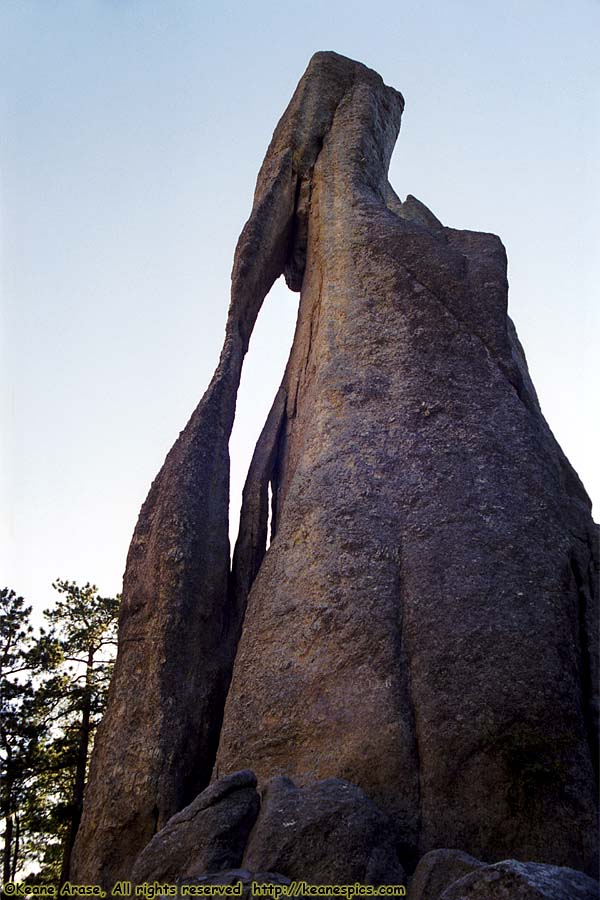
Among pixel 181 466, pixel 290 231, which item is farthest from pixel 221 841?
pixel 290 231

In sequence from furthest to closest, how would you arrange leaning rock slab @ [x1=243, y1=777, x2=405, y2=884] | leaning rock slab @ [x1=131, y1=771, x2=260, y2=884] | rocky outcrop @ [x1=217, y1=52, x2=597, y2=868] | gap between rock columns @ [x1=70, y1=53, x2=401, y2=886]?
1. gap between rock columns @ [x1=70, y1=53, x2=401, y2=886]
2. rocky outcrop @ [x1=217, y1=52, x2=597, y2=868]
3. leaning rock slab @ [x1=131, y1=771, x2=260, y2=884]
4. leaning rock slab @ [x1=243, y1=777, x2=405, y2=884]

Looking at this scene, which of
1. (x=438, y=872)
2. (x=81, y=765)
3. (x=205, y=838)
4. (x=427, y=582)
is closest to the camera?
(x=438, y=872)

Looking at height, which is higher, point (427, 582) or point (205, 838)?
point (427, 582)

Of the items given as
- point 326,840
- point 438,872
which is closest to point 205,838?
point 326,840

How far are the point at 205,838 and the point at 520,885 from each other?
2331 mm

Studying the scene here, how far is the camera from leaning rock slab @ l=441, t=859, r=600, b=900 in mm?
4668

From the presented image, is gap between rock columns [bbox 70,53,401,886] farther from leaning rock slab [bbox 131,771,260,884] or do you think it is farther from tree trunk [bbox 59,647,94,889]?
tree trunk [bbox 59,647,94,889]

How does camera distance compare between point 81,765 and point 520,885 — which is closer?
point 520,885

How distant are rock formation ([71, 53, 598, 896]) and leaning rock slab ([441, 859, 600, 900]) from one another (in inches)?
54.0

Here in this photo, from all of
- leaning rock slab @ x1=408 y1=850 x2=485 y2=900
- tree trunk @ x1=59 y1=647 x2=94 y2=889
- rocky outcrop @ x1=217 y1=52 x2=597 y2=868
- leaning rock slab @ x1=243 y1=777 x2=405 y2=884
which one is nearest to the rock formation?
rocky outcrop @ x1=217 y1=52 x2=597 y2=868

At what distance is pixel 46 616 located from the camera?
18375 mm

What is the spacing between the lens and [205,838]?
6062 mm

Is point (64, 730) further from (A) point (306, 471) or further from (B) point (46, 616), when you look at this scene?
(A) point (306, 471)

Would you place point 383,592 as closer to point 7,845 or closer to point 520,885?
point 520,885
